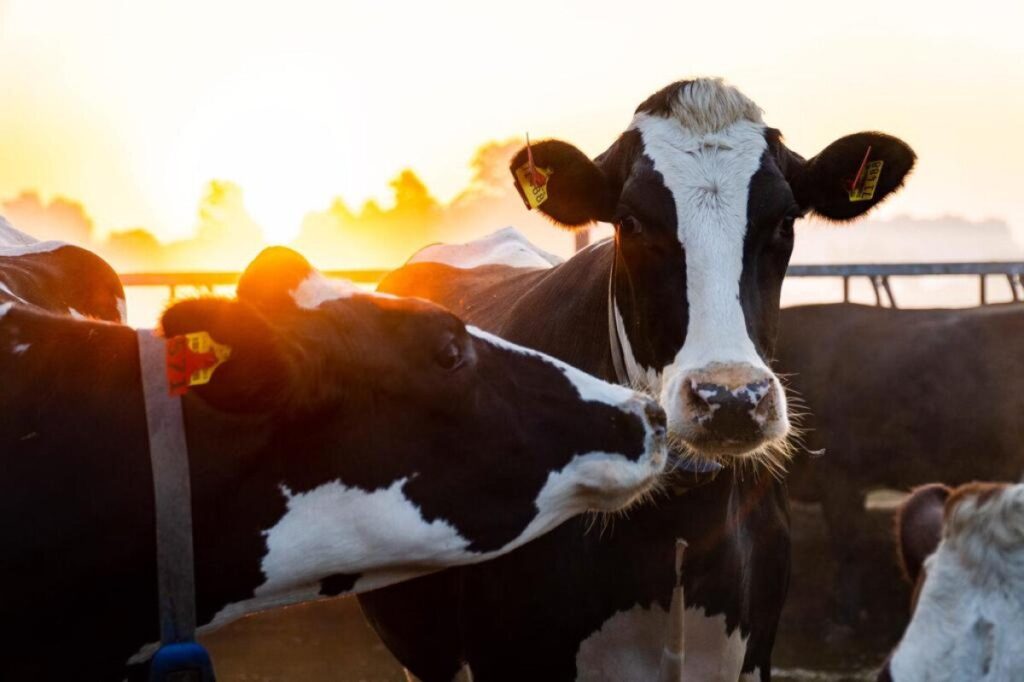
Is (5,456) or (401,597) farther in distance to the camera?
(401,597)

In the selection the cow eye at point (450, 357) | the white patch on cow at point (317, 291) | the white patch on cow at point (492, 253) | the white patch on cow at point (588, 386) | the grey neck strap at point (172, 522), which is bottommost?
the grey neck strap at point (172, 522)

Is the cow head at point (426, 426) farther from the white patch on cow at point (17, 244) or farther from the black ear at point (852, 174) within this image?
the white patch on cow at point (17, 244)

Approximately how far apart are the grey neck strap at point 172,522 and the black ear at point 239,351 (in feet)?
A: 0.41

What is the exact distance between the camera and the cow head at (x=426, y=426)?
2641 millimetres

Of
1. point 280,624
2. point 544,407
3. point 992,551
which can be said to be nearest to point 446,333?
point 544,407

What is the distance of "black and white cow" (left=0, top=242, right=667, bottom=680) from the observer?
8.18 ft

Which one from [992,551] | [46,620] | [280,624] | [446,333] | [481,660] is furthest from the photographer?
[280,624]

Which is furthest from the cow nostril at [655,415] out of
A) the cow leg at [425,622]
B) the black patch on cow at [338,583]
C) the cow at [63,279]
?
the cow at [63,279]

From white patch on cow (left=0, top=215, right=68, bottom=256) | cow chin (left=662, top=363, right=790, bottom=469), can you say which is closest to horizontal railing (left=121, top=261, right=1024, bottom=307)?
white patch on cow (left=0, top=215, right=68, bottom=256)

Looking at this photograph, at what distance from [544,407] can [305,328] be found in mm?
557

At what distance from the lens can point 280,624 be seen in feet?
24.6

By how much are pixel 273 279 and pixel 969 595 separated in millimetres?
1907

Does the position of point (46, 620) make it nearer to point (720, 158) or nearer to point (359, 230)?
point (720, 158)

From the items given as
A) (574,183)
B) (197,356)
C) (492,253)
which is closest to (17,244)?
(492,253)
